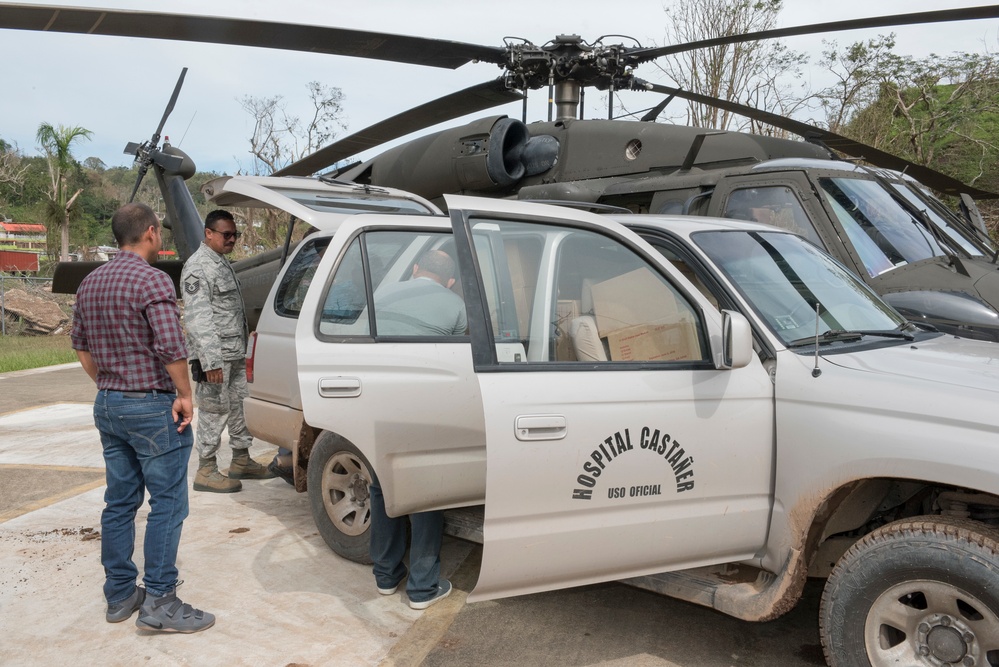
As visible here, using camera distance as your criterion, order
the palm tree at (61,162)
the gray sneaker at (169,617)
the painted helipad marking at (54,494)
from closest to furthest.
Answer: the gray sneaker at (169,617) → the painted helipad marking at (54,494) → the palm tree at (61,162)

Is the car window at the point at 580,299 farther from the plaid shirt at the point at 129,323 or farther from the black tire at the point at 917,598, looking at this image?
the plaid shirt at the point at 129,323

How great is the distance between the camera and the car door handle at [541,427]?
2879mm

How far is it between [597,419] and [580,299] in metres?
0.64

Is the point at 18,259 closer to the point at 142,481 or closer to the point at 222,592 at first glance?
the point at 222,592

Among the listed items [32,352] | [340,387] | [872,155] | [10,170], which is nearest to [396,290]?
[340,387]

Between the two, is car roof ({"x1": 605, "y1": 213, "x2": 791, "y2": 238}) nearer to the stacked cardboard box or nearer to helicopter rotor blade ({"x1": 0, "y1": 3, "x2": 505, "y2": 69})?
the stacked cardboard box

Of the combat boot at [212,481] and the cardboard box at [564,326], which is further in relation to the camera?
the combat boot at [212,481]

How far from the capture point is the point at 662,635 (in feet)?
12.0

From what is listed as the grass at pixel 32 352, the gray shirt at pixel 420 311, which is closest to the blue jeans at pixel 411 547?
the gray shirt at pixel 420 311

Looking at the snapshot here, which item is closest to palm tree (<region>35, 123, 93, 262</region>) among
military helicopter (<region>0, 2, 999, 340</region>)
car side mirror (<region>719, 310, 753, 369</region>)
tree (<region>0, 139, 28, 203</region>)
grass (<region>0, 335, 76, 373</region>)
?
tree (<region>0, 139, 28, 203</region>)

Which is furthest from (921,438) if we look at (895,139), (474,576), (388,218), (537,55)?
(895,139)

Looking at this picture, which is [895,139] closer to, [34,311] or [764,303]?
[764,303]

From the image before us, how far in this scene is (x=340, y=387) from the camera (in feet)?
12.2

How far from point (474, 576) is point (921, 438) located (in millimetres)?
2525
